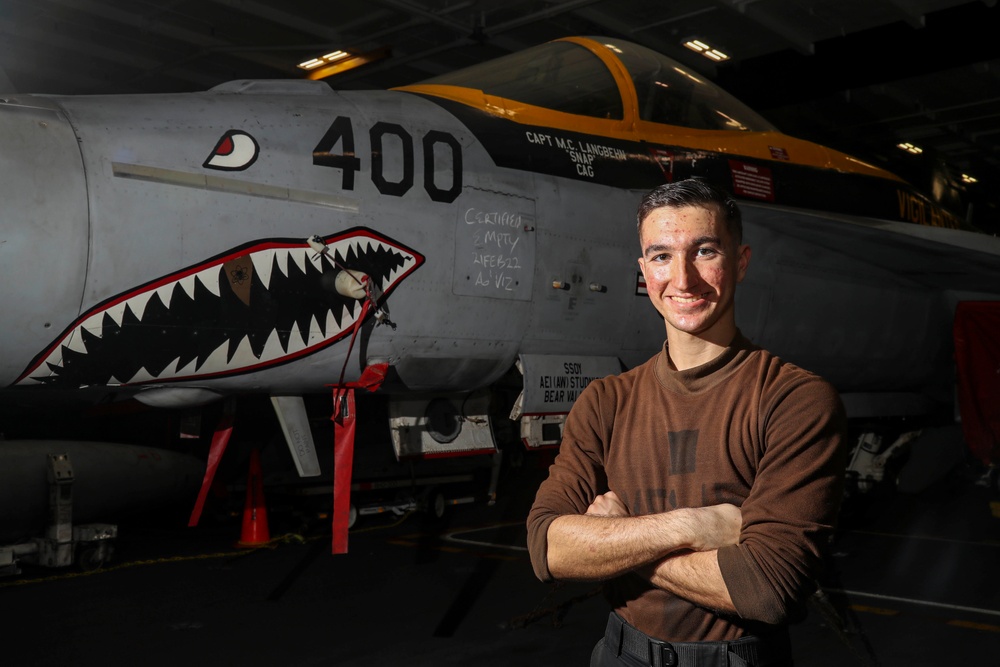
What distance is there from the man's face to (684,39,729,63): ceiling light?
10.3 m

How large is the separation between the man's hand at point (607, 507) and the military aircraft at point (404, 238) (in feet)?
7.57

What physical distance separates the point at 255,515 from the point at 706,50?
330 inches

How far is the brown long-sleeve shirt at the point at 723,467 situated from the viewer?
1.53 metres

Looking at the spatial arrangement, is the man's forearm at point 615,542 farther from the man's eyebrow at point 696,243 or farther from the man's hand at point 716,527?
the man's eyebrow at point 696,243

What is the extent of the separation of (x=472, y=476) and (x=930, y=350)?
4791 millimetres

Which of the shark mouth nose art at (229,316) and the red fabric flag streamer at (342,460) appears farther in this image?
the red fabric flag streamer at (342,460)

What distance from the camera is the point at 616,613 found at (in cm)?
185

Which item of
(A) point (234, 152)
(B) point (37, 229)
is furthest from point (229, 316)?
(B) point (37, 229)

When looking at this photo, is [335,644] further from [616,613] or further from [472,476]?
[472,476]

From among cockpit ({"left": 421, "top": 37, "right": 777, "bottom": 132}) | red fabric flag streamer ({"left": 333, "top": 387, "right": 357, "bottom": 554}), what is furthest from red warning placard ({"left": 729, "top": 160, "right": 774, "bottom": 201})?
red fabric flag streamer ({"left": 333, "top": 387, "right": 357, "bottom": 554})

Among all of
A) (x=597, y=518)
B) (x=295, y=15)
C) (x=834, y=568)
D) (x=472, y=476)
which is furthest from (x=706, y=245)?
(x=295, y=15)

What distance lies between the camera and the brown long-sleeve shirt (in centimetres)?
153

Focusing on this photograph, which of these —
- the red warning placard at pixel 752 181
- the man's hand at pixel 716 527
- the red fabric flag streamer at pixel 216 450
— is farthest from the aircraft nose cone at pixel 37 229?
the red warning placard at pixel 752 181

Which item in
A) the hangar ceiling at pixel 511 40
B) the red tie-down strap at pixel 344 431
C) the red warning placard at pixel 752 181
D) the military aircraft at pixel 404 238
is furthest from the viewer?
the hangar ceiling at pixel 511 40
